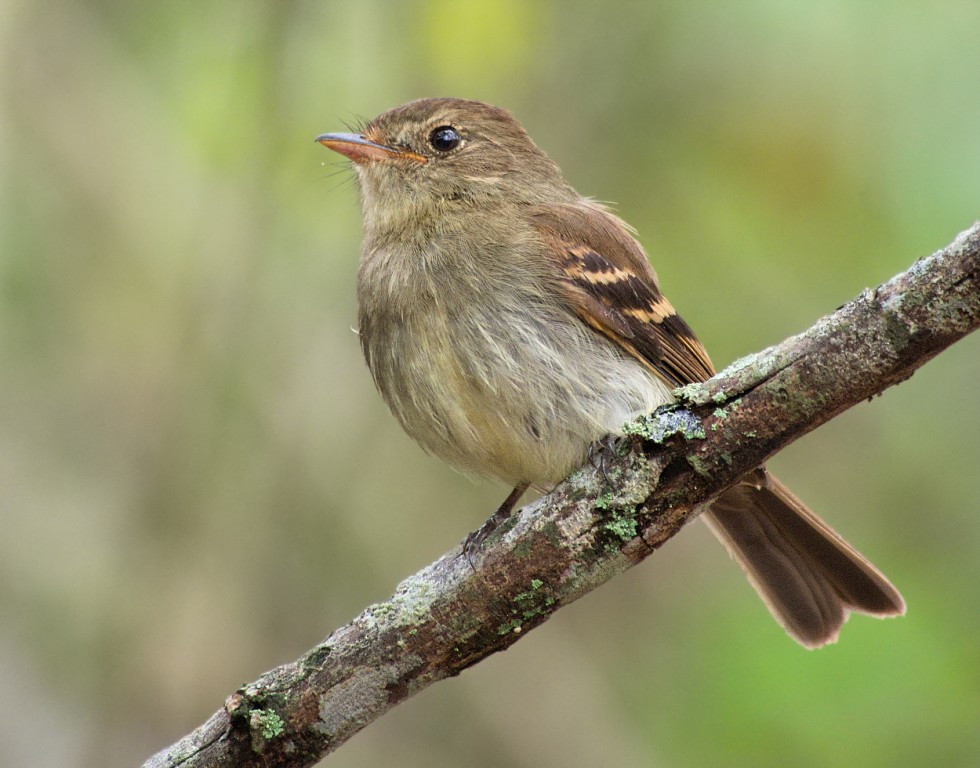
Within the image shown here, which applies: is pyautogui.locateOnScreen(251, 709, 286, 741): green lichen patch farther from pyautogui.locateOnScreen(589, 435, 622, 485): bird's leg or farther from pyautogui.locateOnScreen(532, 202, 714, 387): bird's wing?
pyautogui.locateOnScreen(532, 202, 714, 387): bird's wing

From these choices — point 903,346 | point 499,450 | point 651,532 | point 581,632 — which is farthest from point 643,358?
point 581,632

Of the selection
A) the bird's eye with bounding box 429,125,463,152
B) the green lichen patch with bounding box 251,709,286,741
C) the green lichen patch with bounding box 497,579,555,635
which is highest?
the bird's eye with bounding box 429,125,463,152

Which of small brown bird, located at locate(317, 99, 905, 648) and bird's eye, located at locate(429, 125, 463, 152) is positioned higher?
bird's eye, located at locate(429, 125, 463, 152)

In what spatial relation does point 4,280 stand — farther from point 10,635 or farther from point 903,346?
point 903,346

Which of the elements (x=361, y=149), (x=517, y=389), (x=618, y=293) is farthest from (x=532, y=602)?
(x=361, y=149)

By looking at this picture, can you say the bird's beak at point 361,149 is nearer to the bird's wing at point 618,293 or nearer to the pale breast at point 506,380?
the bird's wing at point 618,293

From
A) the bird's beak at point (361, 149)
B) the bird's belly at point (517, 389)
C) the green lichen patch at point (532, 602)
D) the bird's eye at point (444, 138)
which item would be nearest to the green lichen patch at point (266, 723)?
the green lichen patch at point (532, 602)

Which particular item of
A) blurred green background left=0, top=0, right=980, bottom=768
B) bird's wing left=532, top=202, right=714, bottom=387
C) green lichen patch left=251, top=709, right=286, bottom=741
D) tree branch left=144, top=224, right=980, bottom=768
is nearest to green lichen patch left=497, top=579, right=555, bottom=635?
tree branch left=144, top=224, right=980, bottom=768

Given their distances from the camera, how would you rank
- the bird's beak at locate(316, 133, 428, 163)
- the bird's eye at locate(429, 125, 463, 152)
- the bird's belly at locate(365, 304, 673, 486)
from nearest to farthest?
the bird's belly at locate(365, 304, 673, 486), the bird's beak at locate(316, 133, 428, 163), the bird's eye at locate(429, 125, 463, 152)
